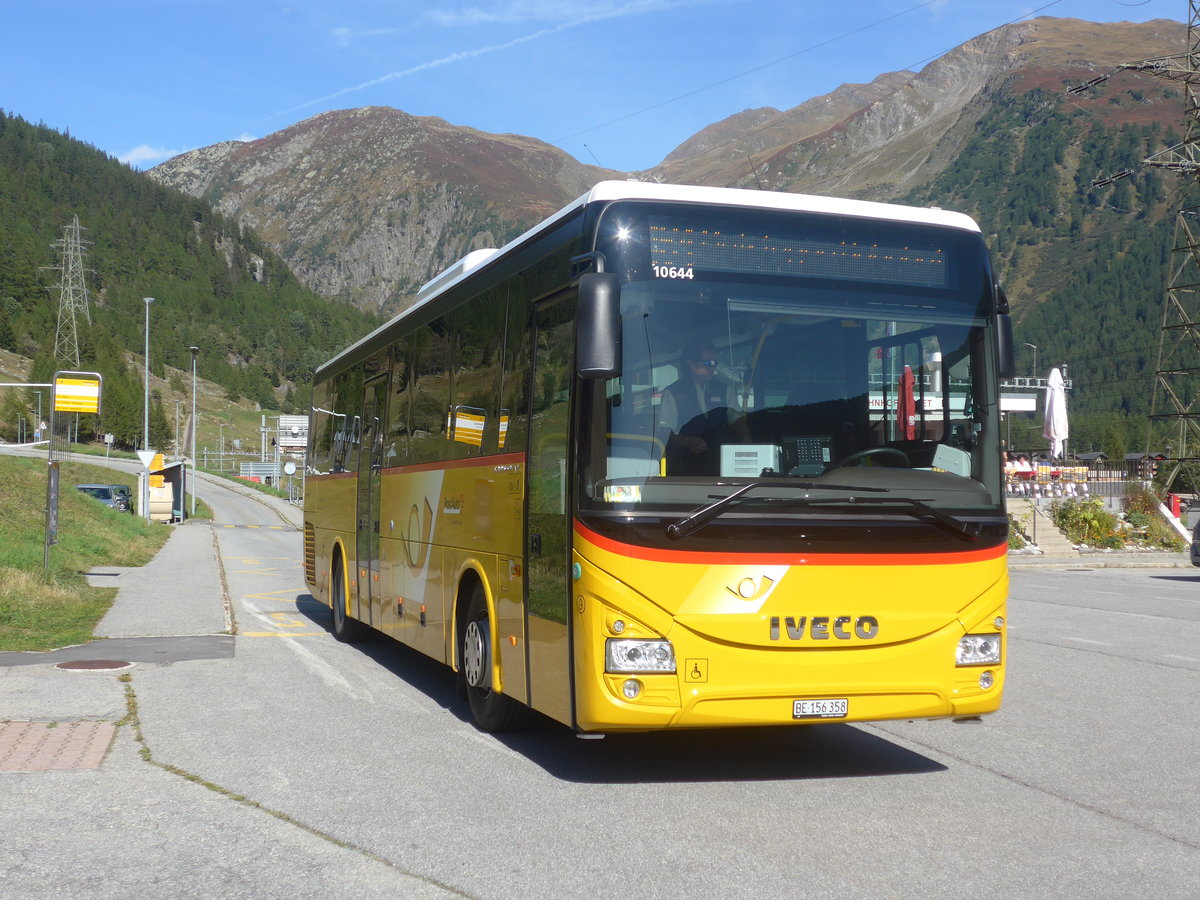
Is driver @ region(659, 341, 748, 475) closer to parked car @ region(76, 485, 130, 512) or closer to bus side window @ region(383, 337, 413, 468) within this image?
bus side window @ region(383, 337, 413, 468)

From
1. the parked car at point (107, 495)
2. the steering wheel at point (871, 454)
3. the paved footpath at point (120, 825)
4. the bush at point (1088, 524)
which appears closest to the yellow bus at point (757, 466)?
the steering wheel at point (871, 454)

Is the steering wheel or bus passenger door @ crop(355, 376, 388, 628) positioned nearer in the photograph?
the steering wheel

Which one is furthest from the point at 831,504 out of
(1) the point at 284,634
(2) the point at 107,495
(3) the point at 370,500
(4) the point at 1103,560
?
(2) the point at 107,495

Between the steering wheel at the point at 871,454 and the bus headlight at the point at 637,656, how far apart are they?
52.3 inches

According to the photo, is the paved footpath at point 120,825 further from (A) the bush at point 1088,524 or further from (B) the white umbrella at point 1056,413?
(B) the white umbrella at point 1056,413

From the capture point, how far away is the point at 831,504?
6.60 m

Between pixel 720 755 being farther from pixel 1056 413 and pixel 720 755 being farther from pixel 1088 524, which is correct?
pixel 1056 413

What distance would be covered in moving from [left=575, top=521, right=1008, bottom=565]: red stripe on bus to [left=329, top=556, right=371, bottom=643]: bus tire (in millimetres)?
7765

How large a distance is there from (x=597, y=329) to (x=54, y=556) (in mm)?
17784

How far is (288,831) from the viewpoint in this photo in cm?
582

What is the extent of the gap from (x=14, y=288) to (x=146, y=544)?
547ft

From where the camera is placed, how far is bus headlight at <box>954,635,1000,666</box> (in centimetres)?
684

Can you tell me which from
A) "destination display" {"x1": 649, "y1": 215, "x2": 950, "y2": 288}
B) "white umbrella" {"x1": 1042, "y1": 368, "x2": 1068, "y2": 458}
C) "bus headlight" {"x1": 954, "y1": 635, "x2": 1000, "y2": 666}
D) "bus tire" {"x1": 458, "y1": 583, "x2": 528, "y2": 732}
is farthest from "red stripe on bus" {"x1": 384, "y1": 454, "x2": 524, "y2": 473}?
"white umbrella" {"x1": 1042, "y1": 368, "x2": 1068, "y2": 458}

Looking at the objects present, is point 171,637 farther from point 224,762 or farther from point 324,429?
point 224,762
